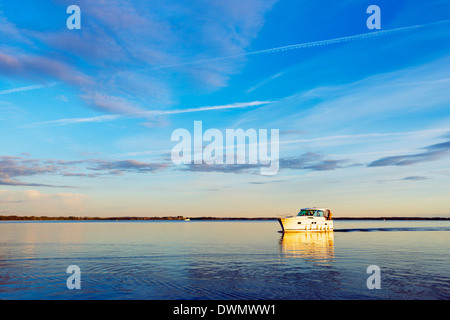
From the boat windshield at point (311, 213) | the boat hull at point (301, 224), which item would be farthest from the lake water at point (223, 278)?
the boat windshield at point (311, 213)

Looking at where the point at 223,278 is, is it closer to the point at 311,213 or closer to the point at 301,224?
the point at 301,224

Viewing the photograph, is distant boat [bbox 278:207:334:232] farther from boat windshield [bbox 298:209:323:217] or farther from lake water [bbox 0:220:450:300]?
lake water [bbox 0:220:450:300]

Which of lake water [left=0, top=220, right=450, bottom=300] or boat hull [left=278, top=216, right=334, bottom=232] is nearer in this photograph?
lake water [left=0, top=220, right=450, bottom=300]

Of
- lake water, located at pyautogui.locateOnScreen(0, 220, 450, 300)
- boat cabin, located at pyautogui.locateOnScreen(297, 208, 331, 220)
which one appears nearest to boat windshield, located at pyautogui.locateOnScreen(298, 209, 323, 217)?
boat cabin, located at pyautogui.locateOnScreen(297, 208, 331, 220)

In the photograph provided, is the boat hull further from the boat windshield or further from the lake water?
the lake water

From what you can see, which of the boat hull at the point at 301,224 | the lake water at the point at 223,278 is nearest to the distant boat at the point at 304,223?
the boat hull at the point at 301,224

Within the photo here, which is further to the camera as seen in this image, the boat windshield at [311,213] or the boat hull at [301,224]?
the boat windshield at [311,213]

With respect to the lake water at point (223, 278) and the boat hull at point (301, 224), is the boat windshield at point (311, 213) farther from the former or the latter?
the lake water at point (223, 278)

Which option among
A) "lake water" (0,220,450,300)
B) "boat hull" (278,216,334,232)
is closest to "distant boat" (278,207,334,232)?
"boat hull" (278,216,334,232)

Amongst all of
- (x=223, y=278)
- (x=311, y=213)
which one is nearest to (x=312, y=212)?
(x=311, y=213)

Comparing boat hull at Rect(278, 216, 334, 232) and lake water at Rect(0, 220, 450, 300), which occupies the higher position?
lake water at Rect(0, 220, 450, 300)

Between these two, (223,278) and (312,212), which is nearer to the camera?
(223,278)

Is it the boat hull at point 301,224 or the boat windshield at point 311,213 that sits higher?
the boat windshield at point 311,213
